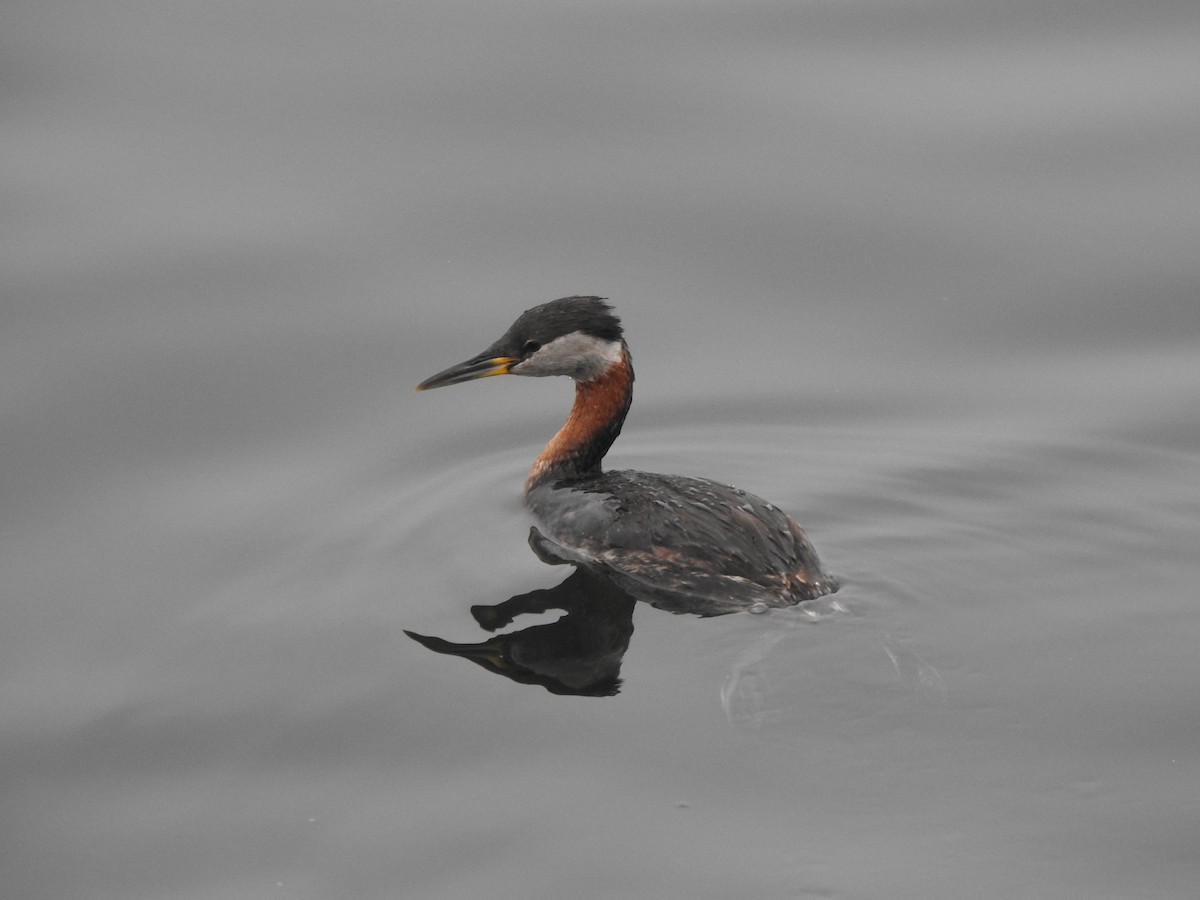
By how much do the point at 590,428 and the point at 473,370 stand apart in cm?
72

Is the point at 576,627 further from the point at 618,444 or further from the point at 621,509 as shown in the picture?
the point at 618,444

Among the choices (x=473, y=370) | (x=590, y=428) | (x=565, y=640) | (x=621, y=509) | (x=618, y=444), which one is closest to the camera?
(x=565, y=640)

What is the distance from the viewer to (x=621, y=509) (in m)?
9.51

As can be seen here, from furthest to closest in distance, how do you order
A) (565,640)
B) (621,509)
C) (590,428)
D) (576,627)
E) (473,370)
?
1. (590,428)
2. (473,370)
3. (621,509)
4. (576,627)
5. (565,640)

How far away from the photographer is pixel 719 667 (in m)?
8.34

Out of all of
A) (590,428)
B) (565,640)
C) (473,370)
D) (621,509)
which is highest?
(473,370)

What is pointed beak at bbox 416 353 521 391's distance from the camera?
32.3 feet

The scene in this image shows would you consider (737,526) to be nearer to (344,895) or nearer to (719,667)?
(719,667)

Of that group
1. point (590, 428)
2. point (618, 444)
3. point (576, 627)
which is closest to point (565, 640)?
point (576, 627)

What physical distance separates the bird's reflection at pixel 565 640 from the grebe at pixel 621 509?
0.19 metres

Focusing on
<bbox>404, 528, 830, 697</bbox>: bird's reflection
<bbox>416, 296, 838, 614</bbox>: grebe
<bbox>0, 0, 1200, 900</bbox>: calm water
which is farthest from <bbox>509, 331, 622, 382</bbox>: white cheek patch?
<bbox>404, 528, 830, 697</bbox>: bird's reflection

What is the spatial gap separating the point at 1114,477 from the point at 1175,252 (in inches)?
101

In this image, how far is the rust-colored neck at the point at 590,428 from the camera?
10.1m

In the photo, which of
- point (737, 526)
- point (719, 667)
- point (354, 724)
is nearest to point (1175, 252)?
point (737, 526)
